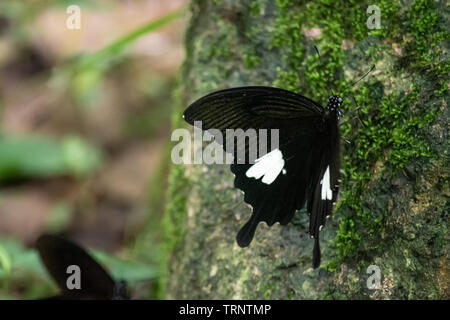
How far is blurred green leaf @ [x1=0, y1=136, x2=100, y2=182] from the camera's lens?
4.22m

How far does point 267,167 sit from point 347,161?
13.9 inches

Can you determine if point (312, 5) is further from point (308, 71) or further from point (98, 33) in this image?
point (98, 33)

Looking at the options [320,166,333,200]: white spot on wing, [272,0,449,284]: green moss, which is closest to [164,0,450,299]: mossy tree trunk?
[272,0,449,284]: green moss

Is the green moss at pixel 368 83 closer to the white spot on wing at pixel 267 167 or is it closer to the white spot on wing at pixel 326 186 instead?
the white spot on wing at pixel 326 186

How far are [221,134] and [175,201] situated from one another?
903mm

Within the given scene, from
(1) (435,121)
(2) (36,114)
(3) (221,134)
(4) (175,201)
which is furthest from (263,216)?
(2) (36,114)

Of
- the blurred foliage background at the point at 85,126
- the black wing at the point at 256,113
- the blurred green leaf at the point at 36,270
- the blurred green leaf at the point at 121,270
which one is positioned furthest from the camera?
the blurred foliage background at the point at 85,126

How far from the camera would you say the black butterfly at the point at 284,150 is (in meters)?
1.70

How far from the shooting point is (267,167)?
178cm

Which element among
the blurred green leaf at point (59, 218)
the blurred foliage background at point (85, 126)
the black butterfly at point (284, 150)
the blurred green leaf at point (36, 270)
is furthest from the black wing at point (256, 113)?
the blurred green leaf at point (59, 218)

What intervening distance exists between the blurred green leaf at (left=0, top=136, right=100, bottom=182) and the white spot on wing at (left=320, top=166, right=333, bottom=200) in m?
2.84

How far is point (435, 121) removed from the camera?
1.75m

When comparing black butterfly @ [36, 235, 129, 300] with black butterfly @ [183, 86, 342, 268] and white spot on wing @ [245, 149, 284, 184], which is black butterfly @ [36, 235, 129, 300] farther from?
white spot on wing @ [245, 149, 284, 184]

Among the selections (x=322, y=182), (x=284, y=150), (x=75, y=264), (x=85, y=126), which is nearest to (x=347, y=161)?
(x=322, y=182)
